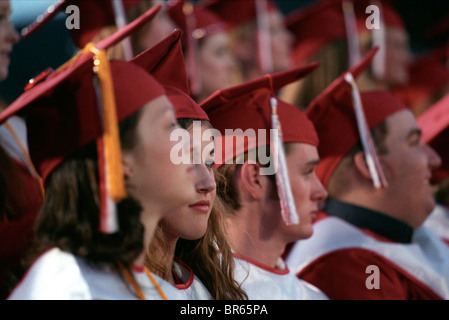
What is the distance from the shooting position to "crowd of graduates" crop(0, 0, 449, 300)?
4.69 ft

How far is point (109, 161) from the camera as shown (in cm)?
138

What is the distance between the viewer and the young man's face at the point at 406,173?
8.93ft

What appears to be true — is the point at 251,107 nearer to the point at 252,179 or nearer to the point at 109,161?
the point at 252,179

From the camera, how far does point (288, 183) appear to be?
2156 millimetres

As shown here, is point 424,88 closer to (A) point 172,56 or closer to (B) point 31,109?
(A) point 172,56

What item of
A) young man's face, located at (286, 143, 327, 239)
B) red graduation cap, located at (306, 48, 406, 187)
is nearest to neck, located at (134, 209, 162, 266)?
young man's face, located at (286, 143, 327, 239)

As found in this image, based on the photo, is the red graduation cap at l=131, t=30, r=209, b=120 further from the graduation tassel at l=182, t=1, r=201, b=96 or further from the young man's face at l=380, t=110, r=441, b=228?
the graduation tassel at l=182, t=1, r=201, b=96

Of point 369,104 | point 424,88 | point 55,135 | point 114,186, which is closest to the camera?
point 114,186

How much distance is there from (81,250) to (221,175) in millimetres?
769

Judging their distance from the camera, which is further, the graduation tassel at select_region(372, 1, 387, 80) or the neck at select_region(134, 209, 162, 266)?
the graduation tassel at select_region(372, 1, 387, 80)

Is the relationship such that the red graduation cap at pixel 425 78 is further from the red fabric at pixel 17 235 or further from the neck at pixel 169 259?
the neck at pixel 169 259

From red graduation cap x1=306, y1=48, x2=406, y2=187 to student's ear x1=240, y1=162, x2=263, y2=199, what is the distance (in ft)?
1.71

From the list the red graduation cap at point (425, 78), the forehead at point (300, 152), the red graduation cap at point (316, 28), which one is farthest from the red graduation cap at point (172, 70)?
the red graduation cap at point (425, 78)

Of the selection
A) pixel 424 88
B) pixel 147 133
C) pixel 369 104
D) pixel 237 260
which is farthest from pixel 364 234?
pixel 424 88
